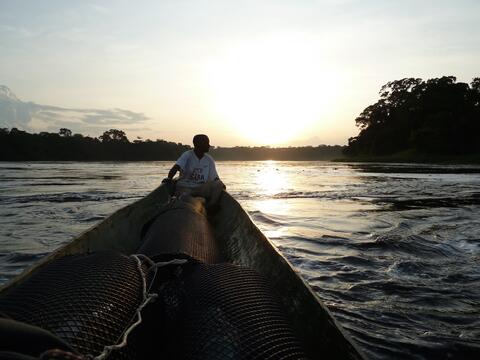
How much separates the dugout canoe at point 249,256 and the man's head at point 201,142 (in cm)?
121

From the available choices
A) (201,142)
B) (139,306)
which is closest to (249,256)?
(139,306)

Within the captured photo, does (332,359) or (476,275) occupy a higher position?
(332,359)

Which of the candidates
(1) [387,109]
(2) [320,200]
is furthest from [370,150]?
(2) [320,200]

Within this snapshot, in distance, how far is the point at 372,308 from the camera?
491 centimetres

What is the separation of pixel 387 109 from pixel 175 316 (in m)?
106

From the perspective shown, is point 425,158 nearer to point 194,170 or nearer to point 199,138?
point 194,170

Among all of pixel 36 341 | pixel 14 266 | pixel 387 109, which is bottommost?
pixel 14 266

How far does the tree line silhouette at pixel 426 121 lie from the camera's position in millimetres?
71625

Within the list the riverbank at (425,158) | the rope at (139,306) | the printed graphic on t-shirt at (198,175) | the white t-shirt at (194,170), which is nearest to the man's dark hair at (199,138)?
the white t-shirt at (194,170)

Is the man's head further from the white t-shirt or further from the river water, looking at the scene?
the river water

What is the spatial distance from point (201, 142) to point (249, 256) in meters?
4.61

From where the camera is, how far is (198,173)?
9.72 metres

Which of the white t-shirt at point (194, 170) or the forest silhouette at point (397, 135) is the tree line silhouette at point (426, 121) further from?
the white t-shirt at point (194, 170)

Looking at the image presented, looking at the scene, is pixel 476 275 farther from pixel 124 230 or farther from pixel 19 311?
pixel 19 311
